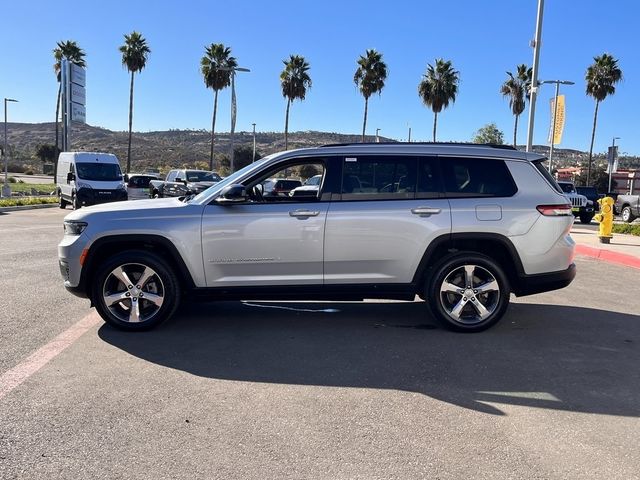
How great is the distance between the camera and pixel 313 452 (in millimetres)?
3279

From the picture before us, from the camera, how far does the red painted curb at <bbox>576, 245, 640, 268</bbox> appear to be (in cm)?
1118

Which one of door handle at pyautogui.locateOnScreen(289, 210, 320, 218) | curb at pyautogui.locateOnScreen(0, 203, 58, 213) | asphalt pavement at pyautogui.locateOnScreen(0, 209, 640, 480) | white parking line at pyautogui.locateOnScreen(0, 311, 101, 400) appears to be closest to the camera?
asphalt pavement at pyautogui.locateOnScreen(0, 209, 640, 480)

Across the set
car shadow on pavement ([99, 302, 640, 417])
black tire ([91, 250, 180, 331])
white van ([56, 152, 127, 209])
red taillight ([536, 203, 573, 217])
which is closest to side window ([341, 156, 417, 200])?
red taillight ([536, 203, 573, 217])

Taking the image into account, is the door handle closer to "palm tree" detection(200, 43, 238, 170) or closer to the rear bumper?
the rear bumper

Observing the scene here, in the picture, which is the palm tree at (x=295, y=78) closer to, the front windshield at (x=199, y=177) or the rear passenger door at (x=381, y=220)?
the front windshield at (x=199, y=177)

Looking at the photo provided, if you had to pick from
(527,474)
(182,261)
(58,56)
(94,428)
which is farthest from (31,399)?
(58,56)

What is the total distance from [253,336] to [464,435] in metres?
2.64

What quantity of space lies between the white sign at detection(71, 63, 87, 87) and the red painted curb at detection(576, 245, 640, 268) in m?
38.4

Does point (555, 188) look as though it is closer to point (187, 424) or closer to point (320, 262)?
point (320, 262)

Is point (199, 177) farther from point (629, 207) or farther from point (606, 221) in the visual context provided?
point (629, 207)

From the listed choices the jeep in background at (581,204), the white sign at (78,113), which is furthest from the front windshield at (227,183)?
the white sign at (78,113)

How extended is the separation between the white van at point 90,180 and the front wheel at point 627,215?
22035 millimetres

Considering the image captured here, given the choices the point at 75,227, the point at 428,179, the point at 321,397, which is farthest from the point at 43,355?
the point at 428,179

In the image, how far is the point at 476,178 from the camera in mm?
5781
